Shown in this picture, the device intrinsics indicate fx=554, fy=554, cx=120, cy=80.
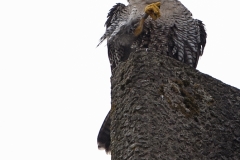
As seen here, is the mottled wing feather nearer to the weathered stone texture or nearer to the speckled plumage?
the speckled plumage

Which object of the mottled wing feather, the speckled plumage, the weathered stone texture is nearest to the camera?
the weathered stone texture

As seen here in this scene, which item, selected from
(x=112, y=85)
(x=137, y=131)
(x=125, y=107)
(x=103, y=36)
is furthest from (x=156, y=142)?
(x=103, y=36)

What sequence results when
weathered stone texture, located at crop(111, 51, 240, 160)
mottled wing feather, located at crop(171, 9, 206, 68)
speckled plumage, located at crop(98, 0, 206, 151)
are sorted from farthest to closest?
mottled wing feather, located at crop(171, 9, 206, 68) < speckled plumage, located at crop(98, 0, 206, 151) < weathered stone texture, located at crop(111, 51, 240, 160)

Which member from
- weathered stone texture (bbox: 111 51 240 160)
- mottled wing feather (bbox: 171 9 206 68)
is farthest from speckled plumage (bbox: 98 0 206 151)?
weathered stone texture (bbox: 111 51 240 160)

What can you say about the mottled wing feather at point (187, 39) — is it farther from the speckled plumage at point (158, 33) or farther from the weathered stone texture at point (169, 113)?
the weathered stone texture at point (169, 113)

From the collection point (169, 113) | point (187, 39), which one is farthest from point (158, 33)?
point (169, 113)

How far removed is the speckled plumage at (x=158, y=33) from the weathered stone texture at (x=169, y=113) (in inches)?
131

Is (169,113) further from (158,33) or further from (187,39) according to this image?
(187,39)

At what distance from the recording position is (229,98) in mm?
4324

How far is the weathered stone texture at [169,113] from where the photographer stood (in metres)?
3.69

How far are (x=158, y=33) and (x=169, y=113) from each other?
3.95 metres

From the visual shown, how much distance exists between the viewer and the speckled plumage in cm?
768

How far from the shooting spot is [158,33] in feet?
25.3

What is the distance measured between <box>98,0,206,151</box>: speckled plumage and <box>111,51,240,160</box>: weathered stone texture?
10.9 feet
